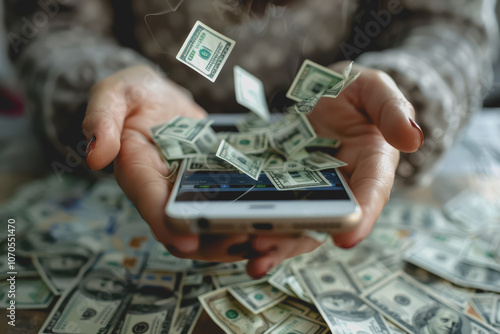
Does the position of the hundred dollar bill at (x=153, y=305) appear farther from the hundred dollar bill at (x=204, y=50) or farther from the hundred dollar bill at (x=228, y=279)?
the hundred dollar bill at (x=204, y=50)

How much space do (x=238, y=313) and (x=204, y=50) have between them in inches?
20.8

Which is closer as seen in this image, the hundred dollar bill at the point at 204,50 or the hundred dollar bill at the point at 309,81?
the hundred dollar bill at the point at 204,50

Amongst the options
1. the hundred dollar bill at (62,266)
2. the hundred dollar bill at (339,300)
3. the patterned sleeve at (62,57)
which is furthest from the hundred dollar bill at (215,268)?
the patterned sleeve at (62,57)

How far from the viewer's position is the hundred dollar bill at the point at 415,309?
2.31ft

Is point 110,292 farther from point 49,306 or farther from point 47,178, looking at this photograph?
point 47,178

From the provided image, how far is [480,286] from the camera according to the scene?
0.81 meters

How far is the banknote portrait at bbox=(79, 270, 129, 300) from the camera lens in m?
0.77

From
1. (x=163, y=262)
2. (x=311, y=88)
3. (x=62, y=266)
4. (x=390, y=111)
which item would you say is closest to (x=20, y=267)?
(x=62, y=266)

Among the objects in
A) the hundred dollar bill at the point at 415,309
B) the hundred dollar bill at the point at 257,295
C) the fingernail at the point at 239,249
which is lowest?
the hundred dollar bill at the point at 257,295

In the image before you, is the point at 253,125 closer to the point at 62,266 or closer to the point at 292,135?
the point at 292,135

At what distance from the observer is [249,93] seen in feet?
2.59

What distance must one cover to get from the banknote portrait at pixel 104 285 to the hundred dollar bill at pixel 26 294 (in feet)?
0.24

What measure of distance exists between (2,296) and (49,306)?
0.38 feet

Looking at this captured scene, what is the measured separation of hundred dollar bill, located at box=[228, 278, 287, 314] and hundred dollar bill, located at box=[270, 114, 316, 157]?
1.01 feet
